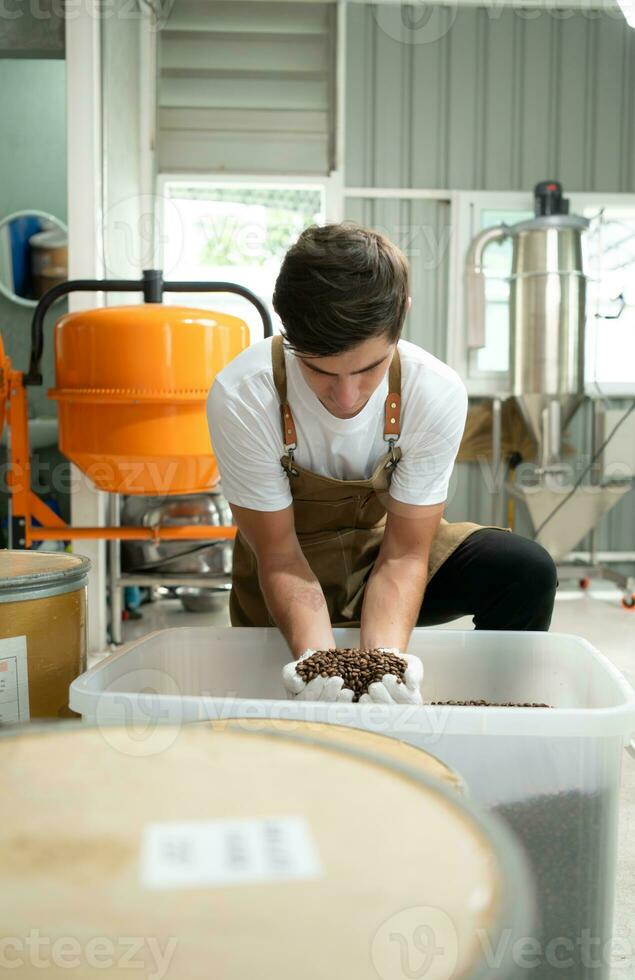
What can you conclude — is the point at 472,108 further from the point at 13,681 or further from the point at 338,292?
the point at 13,681

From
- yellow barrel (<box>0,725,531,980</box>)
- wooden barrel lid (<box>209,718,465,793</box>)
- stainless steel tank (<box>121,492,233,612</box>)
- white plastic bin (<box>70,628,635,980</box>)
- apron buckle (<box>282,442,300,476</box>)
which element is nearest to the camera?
yellow barrel (<box>0,725,531,980</box>)

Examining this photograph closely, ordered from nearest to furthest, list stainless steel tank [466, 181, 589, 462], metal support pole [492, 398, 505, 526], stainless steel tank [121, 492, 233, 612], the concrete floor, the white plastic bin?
1. the white plastic bin
2. the concrete floor
3. stainless steel tank [121, 492, 233, 612]
4. stainless steel tank [466, 181, 589, 462]
5. metal support pole [492, 398, 505, 526]

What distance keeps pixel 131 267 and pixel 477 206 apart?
1733 mm

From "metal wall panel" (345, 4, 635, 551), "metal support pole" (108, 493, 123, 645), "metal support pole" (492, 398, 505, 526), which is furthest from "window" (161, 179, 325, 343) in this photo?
"metal support pole" (108, 493, 123, 645)

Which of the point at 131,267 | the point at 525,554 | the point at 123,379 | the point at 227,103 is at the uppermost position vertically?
the point at 227,103

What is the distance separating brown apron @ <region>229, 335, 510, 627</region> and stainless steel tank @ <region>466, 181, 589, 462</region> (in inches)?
93.7

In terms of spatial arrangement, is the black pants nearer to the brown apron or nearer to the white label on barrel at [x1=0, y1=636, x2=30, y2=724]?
the brown apron

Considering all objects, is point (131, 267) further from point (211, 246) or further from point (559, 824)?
point (559, 824)

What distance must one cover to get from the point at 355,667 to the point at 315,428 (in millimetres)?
458

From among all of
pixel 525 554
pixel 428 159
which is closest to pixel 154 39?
pixel 428 159

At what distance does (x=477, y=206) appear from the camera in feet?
14.0

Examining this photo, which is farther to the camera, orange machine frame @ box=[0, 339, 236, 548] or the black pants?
orange machine frame @ box=[0, 339, 236, 548]

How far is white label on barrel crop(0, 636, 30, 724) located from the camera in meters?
1.17

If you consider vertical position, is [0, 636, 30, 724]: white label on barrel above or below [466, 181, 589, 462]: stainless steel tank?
below
